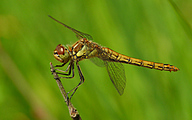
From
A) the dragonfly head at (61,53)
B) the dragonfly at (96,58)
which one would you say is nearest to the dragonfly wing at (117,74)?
the dragonfly at (96,58)

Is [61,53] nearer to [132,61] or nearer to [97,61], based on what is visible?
[97,61]

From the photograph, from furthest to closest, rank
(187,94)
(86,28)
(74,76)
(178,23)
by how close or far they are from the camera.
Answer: (86,28)
(74,76)
(178,23)
(187,94)

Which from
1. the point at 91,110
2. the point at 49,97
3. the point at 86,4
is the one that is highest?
the point at 86,4

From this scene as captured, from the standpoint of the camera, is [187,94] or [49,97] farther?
[49,97]

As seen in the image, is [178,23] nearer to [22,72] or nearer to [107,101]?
[107,101]

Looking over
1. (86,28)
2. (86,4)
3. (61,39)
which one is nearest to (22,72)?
(61,39)

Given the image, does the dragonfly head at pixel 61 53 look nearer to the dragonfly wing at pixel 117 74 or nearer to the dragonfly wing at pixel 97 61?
the dragonfly wing at pixel 97 61

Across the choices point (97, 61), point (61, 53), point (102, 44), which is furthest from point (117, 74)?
point (61, 53)

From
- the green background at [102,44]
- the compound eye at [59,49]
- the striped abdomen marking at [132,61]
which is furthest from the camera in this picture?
the striped abdomen marking at [132,61]
